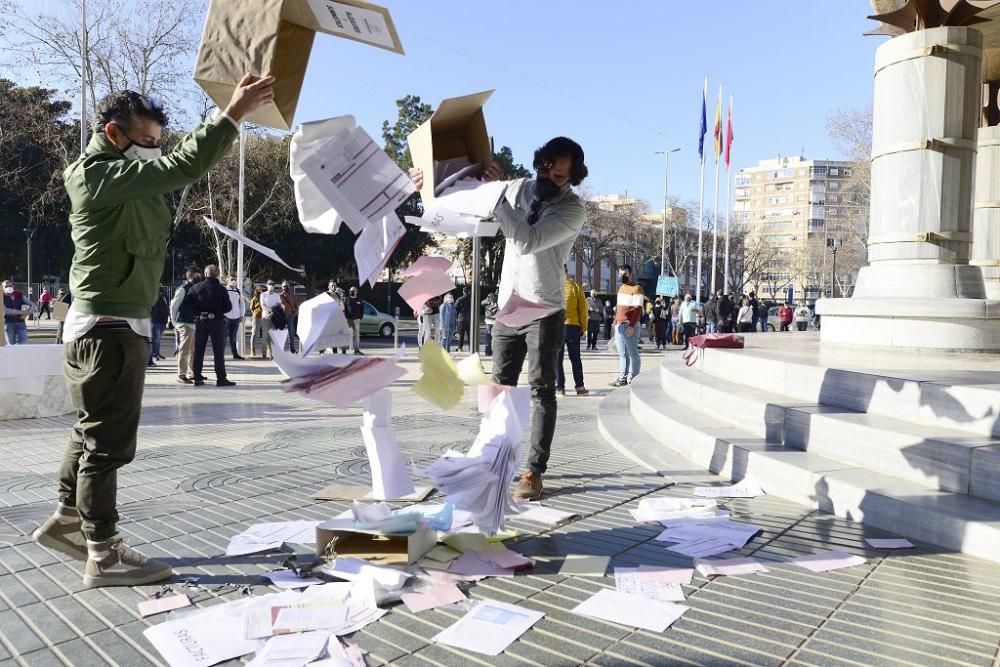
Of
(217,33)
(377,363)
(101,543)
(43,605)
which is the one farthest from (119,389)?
(217,33)

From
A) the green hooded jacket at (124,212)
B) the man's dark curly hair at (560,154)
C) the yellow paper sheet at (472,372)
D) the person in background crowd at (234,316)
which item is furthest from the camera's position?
the person in background crowd at (234,316)

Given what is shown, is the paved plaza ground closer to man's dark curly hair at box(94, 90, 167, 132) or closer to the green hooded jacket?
the green hooded jacket

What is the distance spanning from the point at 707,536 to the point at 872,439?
138 cm

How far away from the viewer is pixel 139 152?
3121mm

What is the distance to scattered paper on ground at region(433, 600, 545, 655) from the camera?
2.50 metres

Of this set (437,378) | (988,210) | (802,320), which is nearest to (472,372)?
(437,378)

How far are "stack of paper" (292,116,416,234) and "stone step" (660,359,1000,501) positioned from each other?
3.06 meters

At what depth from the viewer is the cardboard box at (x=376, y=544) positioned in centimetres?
323

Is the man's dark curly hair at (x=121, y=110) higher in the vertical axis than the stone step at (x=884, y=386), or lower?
higher

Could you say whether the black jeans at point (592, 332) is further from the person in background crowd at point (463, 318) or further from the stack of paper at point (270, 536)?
the stack of paper at point (270, 536)

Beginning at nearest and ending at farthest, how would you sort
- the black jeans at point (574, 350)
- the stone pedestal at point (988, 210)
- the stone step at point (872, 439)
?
the stone step at point (872, 439) < the black jeans at point (574, 350) < the stone pedestal at point (988, 210)

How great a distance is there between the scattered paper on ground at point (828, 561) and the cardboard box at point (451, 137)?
2314mm

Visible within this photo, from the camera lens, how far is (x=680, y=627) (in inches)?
104

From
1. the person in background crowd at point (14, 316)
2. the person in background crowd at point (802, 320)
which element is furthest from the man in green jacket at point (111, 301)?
the person in background crowd at point (802, 320)
